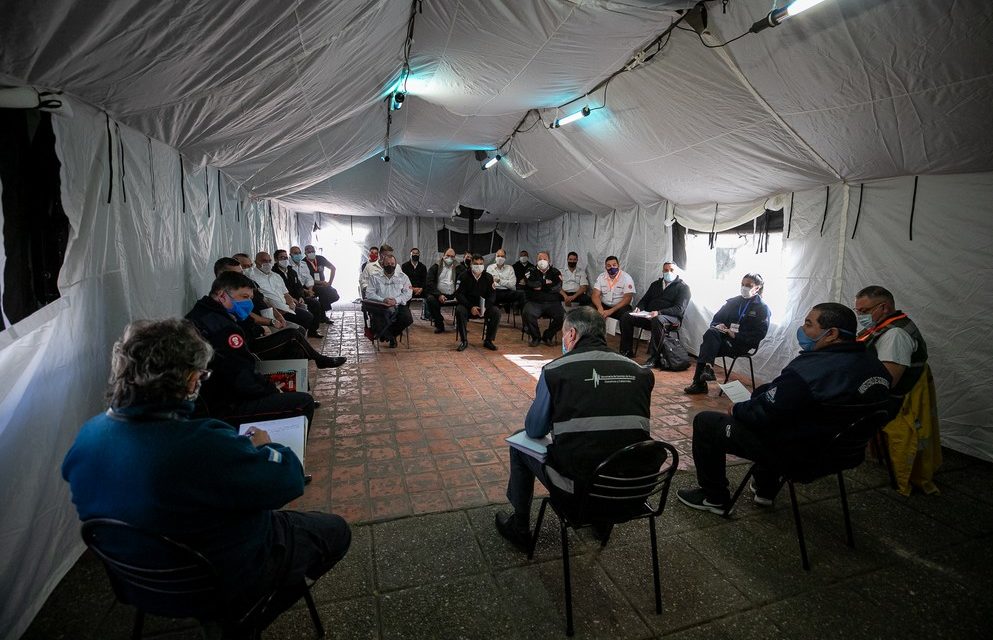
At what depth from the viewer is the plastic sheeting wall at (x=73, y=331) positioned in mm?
1580

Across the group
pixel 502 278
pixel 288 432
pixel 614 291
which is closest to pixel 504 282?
pixel 502 278

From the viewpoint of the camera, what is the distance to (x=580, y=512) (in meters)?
1.73

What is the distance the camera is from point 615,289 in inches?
263

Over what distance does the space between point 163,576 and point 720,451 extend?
254cm

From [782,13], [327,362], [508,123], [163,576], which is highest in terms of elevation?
[508,123]

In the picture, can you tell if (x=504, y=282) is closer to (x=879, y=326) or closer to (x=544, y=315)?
(x=544, y=315)

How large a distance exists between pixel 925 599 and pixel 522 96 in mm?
4731

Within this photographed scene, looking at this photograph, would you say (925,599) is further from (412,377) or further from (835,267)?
(412,377)

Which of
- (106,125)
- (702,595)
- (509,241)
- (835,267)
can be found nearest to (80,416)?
(106,125)

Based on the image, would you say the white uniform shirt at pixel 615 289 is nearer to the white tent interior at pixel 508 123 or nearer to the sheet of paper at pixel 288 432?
the white tent interior at pixel 508 123

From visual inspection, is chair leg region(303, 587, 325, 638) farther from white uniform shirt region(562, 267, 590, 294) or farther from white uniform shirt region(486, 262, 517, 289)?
white uniform shirt region(562, 267, 590, 294)

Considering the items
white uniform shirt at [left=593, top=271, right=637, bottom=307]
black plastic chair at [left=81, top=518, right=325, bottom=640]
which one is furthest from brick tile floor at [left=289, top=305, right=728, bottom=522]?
white uniform shirt at [left=593, top=271, right=637, bottom=307]

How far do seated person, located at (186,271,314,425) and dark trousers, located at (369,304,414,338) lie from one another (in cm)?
345

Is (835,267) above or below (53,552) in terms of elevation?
above
